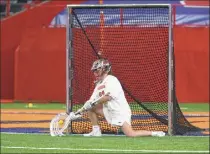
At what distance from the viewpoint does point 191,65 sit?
1029 inches

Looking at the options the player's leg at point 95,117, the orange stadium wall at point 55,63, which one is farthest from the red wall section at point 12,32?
the player's leg at point 95,117

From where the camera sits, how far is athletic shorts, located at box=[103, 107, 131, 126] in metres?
13.9

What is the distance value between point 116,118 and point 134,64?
346cm

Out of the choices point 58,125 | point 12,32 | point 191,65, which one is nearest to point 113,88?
point 58,125

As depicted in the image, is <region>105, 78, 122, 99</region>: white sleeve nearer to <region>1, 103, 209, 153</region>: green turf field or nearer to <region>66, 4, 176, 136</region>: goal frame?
<region>1, 103, 209, 153</region>: green turf field

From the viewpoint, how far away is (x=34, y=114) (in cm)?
2047

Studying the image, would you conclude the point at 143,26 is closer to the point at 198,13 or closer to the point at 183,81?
the point at 183,81

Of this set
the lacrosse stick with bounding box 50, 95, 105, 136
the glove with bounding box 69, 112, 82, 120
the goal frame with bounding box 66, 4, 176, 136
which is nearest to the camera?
the lacrosse stick with bounding box 50, 95, 105, 136

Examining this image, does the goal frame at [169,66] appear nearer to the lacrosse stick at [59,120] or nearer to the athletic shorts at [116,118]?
the lacrosse stick at [59,120]

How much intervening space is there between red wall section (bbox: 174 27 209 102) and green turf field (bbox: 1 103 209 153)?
1211cm

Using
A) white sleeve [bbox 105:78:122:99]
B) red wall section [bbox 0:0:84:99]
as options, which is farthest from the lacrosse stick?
red wall section [bbox 0:0:84:99]

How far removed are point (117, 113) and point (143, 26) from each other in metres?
4.98

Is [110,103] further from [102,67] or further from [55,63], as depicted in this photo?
[55,63]

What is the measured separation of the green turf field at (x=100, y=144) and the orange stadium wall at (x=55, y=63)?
12244mm
